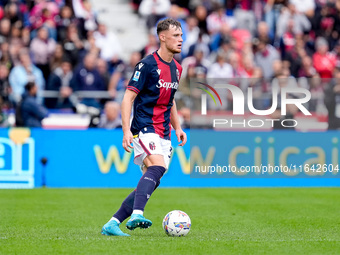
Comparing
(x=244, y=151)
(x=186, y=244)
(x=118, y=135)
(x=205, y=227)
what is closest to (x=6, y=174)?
(x=118, y=135)

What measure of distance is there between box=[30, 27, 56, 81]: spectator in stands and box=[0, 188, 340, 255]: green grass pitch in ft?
17.3

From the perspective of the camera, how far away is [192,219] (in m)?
9.92

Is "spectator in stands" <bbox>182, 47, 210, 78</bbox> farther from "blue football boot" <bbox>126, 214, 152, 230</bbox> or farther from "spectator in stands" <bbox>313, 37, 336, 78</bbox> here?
"blue football boot" <bbox>126, 214, 152, 230</bbox>

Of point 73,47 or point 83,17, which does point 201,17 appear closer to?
point 83,17

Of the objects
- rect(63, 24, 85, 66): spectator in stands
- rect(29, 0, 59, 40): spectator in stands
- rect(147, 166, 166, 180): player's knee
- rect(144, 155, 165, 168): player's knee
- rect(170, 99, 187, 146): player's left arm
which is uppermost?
rect(29, 0, 59, 40): spectator in stands

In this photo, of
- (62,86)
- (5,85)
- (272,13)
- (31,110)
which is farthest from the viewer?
(272,13)

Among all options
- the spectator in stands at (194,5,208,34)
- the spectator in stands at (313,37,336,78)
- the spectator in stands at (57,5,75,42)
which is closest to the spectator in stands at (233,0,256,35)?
the spectator in stands at (194,5,208,34)

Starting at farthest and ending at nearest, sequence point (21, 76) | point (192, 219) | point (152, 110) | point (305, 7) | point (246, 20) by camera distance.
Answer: point (305, 7) < point (246, 20) < point (21, 76) < point (192, 219) < point (152, 110)

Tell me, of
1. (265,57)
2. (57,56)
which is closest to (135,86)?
(57,56)

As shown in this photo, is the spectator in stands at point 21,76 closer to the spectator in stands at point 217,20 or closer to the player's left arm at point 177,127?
the spectator in stands at point 217,20

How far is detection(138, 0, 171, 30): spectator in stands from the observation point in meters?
21.3

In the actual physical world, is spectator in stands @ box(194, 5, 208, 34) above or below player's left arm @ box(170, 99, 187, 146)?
above

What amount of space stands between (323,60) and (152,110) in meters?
13.8

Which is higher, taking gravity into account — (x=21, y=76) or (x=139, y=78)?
(x=139, y=78)
